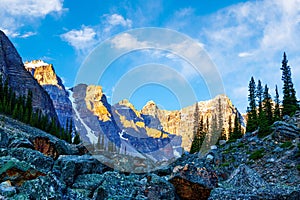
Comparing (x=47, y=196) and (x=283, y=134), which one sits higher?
(x=283, y=134)

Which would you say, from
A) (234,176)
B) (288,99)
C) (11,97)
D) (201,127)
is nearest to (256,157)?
(234,176)

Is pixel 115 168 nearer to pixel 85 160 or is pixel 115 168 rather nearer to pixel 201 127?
pixel 85 160

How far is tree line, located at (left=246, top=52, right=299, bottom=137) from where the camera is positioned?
61.1 m

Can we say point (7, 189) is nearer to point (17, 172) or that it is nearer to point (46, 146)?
point (17, 172)


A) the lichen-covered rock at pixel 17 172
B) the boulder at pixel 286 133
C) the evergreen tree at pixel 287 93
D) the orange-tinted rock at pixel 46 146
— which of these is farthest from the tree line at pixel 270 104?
the lichen-covered rock at pixel 17 172

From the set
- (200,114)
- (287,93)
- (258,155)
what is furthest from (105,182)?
(200,114)

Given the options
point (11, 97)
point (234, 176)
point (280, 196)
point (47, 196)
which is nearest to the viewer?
point (47, 196)

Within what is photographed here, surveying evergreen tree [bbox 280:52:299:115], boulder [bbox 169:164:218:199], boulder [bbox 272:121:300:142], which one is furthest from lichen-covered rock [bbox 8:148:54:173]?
evergreen tree [bbox 280:52:299:115]

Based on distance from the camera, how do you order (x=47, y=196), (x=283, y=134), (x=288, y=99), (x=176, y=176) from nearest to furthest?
(x=47, y=196), (x=176, y=176), (x=283, y=134), (x=288, y=99)

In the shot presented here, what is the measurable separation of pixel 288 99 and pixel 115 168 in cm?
5464

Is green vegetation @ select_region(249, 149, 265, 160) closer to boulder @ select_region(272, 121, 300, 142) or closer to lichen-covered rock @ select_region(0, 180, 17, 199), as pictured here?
boulder @ select_region(272, 121, 300, 142)

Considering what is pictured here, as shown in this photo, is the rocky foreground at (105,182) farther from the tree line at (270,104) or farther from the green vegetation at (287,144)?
the tree line at (270,104)

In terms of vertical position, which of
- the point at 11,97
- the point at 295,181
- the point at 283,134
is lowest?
the point at 295,181

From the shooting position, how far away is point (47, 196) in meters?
9.34
